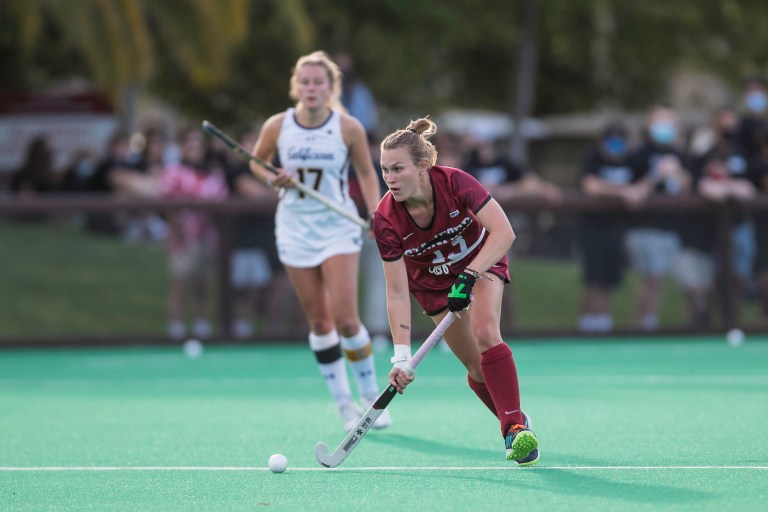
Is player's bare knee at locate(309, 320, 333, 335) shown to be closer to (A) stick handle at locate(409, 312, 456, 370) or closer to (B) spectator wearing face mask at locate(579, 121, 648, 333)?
(A) stick handle at locate(409, 312, 456, 370)

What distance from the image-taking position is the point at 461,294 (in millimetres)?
5832

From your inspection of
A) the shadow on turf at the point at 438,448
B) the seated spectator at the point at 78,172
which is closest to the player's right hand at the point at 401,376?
the shadow on turf at the point at 438,448

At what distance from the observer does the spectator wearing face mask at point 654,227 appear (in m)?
12.8

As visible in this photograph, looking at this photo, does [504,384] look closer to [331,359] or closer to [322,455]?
[322,455]

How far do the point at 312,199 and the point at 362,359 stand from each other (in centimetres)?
97

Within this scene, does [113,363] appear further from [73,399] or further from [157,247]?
[73,399]

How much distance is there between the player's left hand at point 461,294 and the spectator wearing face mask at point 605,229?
7.15 m

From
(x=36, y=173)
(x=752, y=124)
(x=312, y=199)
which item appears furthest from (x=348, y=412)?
(x=36, y=173)

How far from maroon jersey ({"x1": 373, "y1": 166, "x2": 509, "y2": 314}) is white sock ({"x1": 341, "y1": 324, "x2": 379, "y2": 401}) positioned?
1523 millimetres

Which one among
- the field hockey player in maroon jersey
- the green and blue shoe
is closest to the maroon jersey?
the field hockey player in maroon jersey

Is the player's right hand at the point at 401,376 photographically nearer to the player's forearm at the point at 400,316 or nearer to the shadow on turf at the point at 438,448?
the player's forearm at the point at 400,316

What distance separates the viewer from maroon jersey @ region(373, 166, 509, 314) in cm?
605

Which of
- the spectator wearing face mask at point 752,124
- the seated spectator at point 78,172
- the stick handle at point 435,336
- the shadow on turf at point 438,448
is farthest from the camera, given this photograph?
the seated spectator at point 78,172

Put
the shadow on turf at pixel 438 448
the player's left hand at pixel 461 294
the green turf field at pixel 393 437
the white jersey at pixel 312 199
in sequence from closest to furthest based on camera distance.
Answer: the green turf field at pixel 393 437 → the player's left hand at pixel 461 294 → the shadow on turf at pixel 438 448 → the white jersey at pixel 312 199
